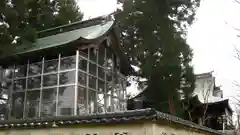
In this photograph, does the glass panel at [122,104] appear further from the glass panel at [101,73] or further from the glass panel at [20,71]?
the glass panel at [20,71]

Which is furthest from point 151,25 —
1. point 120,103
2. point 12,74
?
point 12,74

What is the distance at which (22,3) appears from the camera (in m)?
10.2

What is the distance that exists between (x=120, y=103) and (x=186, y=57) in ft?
13.9

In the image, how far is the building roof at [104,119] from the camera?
4941 mm

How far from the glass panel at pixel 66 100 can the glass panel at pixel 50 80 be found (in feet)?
1.58

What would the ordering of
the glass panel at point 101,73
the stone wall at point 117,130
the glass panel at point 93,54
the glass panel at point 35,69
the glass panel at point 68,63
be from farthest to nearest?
the glass panel at point 101,73 → the glass panel at point 93,54 → the glass panel at point 35,69 → the glass panel at point 68,63 → the stone wall at point 117,130

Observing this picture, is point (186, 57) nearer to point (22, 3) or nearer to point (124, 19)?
point (124, 19)

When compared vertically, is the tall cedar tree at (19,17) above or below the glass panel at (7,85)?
above

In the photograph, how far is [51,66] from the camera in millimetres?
11766

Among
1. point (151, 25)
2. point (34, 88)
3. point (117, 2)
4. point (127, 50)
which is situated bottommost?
point (34, 88)

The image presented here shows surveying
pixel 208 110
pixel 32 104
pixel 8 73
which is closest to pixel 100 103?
pixel 32 104

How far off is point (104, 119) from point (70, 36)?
8455 millimetres

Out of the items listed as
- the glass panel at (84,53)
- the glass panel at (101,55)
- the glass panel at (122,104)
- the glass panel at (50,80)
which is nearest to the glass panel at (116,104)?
the glass panel at (122,104)

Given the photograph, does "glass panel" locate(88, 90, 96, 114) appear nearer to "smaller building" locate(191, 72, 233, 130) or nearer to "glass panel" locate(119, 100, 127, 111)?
"glass panel" locate(119, 100, 127, 111)
